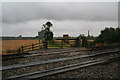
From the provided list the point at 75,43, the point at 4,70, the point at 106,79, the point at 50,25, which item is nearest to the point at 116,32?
the point at 75,43

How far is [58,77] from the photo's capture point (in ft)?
14.9

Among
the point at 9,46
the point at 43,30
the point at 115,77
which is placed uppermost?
the point at 43,30

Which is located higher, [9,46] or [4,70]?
[9,46]

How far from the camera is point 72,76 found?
15.5ft

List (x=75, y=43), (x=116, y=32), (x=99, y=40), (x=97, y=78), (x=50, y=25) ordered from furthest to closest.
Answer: (x=116, y=32) < (x=99, y=40) < (x=50, y=25) < (x=75, y=43) < (x=97, y=78)

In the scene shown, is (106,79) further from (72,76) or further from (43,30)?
(43,30)

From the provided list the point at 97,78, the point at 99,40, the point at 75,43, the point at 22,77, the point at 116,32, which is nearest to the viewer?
the point at 22,77

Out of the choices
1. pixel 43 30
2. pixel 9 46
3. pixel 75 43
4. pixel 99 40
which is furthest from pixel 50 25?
pixel 99 40

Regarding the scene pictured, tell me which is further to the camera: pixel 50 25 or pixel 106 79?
pixel 50 25

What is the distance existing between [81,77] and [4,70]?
3.49 m

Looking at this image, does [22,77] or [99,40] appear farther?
[99,40]

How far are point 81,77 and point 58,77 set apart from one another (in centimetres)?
94

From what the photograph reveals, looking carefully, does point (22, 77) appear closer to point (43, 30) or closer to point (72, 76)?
point (72, 76)

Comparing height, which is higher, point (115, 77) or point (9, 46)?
point (9, 46)
